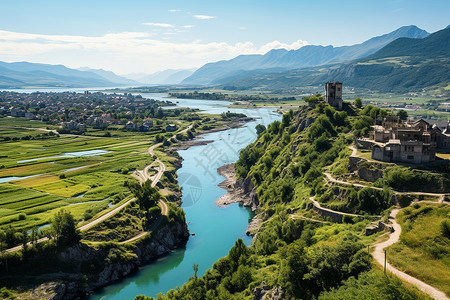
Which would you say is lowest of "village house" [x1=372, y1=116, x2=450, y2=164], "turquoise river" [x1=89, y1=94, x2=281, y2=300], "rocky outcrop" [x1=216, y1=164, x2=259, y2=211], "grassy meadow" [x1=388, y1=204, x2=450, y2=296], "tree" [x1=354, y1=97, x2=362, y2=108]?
"turquoise river" [x1=89, y1=94, x2=281, y2=300]

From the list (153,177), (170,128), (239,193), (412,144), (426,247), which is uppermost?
(412,144)

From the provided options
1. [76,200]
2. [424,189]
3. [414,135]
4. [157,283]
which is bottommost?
[157,283]

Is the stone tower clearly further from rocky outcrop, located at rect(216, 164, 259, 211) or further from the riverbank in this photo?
the riverbank

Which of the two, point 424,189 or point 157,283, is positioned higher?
point 424,189

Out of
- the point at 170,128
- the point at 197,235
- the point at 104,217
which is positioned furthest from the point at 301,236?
the point at 170,128

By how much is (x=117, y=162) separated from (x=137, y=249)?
40416 millimetres

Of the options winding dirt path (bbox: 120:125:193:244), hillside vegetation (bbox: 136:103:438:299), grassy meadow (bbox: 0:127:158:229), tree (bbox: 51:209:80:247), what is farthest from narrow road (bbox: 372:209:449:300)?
grassy meadow (bbox: 0:127:158:229)

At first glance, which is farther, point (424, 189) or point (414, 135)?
point (414, 135)

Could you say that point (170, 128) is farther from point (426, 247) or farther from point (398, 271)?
point (398, 271)

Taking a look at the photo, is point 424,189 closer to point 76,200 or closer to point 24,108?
point 76,200

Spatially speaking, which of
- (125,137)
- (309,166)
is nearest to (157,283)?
(309,166)

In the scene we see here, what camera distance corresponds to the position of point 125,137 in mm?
118625

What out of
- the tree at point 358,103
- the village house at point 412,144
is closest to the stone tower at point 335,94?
the tree at point 358,103

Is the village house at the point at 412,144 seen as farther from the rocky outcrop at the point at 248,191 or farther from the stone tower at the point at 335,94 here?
the stone tower at the point at 335,94
